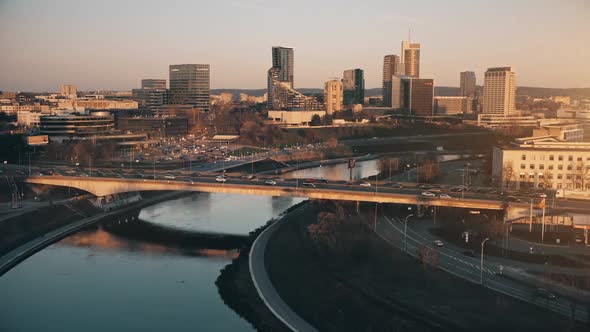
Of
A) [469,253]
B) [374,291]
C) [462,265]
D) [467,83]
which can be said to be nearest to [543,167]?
[469,253]

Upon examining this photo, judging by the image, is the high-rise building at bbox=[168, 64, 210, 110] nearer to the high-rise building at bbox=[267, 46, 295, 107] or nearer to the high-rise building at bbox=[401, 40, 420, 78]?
the high-rise building at bbox=[267, 46, 295, 107]

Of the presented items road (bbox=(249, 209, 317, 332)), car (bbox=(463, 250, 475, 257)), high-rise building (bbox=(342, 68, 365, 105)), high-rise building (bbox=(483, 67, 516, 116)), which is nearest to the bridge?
road (bbox=(249, 209, 317, 332))

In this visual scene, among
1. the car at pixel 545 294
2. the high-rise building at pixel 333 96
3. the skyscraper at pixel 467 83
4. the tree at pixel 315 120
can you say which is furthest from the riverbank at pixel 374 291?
the skyscraper at pixel 467 83

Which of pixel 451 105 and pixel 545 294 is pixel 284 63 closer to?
pixel 451 105

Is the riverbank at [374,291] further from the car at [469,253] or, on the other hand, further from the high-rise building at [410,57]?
the high-rise building at [410,57]

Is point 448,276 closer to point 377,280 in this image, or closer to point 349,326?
point 377,280

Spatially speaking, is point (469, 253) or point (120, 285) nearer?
point (120, 285)

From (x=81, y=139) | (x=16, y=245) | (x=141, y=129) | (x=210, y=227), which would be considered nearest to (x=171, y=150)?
(x=81, y=139)
